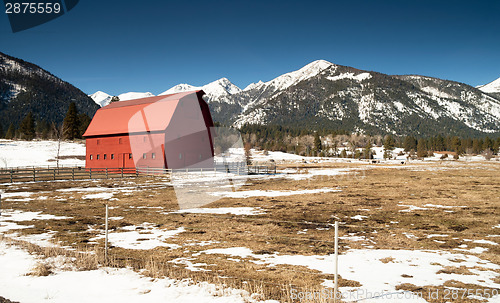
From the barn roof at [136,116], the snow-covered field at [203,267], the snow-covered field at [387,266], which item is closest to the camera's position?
the snow-covered field at [203,267]

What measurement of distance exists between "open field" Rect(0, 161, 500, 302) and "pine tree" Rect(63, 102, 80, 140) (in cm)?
7574

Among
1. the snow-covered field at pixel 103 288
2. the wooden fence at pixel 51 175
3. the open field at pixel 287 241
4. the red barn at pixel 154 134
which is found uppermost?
the red barn at pixel 154 134

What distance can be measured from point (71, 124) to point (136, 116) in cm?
5405

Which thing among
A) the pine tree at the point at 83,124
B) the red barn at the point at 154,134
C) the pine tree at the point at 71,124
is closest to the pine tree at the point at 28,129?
the pine tree at the point at 83,124

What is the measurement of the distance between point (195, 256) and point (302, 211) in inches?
321

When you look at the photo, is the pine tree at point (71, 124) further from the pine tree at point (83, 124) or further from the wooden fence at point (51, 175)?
the wooden fence at point (51, 175)

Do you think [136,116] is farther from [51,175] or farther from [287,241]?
[287,241]

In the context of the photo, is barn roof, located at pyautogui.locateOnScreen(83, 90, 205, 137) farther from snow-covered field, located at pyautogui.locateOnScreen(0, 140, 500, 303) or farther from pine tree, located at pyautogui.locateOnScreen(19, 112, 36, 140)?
pine tree, located at pyautogui.locateOnScreen(19, 112, 36, 140)

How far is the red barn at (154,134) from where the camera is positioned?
39.6m

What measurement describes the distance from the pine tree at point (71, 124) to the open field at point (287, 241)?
75740 mm

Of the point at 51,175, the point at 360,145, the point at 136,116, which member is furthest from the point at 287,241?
the point at 360,145

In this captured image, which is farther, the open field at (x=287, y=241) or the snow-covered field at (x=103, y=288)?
the open field at (x=287, y=241)

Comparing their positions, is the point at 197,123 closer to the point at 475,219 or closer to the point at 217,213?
the point at 217,213

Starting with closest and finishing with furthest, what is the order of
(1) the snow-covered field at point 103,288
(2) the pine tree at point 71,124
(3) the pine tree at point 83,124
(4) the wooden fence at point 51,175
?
(1) the snow-covered field at point 103,288 < (4) the wooden fence at point 51,175 < (2) the pine tree at point 71,124 < (3) the pine tree at point 83,124
